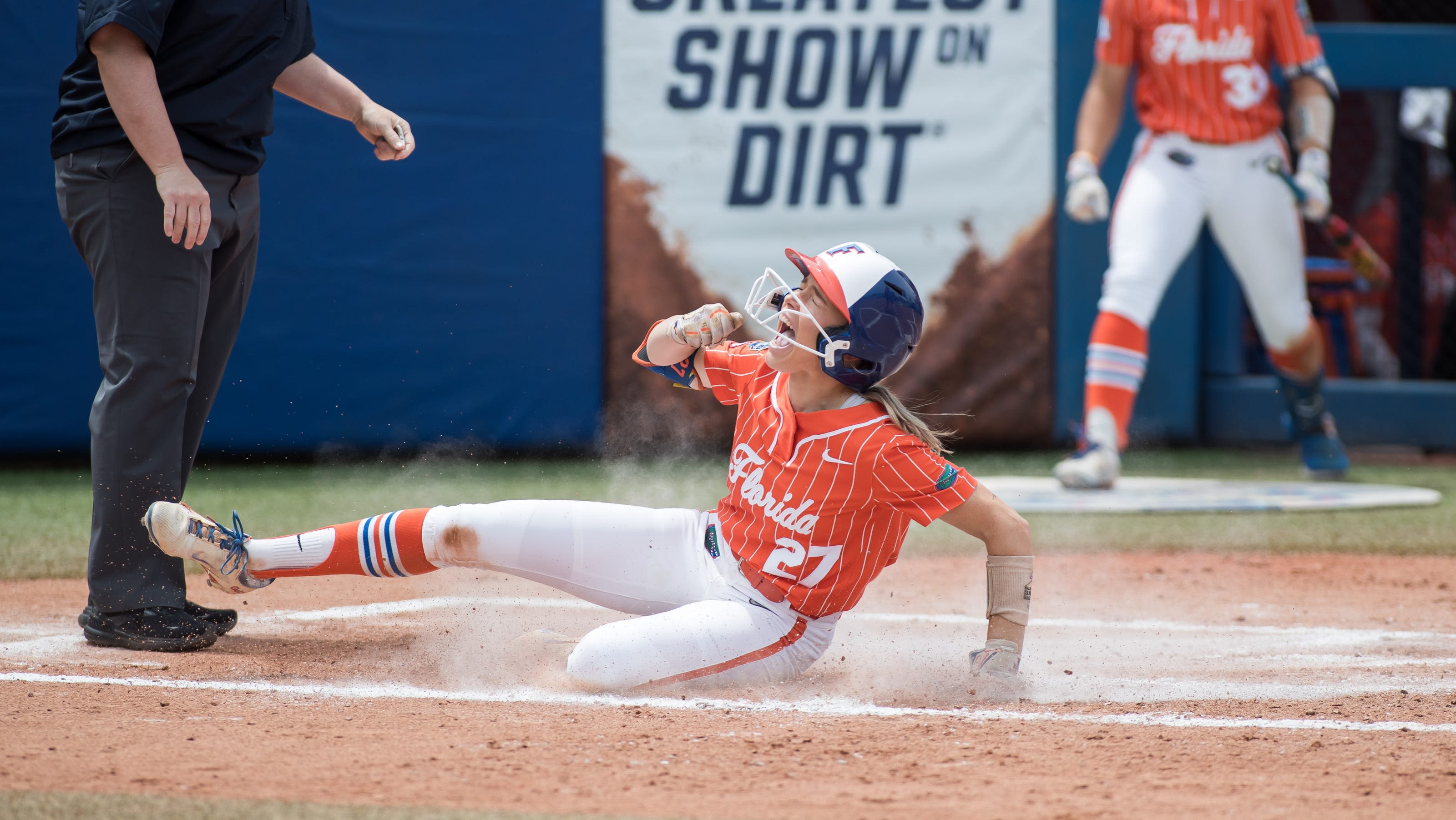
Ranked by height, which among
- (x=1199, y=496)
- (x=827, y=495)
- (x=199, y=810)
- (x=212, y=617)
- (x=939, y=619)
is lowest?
(x=1199, y=496)

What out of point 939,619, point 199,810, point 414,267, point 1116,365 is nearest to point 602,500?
point 414,267

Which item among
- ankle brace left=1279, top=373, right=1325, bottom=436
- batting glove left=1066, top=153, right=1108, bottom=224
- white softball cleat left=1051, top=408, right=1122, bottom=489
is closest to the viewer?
white softball cleat left=1051, top=408, right=1122, bottom=489

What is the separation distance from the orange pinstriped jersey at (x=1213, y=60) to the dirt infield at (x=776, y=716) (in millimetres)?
2729

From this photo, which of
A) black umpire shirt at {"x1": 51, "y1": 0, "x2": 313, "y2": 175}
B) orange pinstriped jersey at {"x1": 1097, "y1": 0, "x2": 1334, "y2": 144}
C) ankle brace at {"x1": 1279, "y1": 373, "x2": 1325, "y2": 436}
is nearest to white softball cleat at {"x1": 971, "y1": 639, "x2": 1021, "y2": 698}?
black umpire shirt at {"x1": 51, "y1": 0, "x2": 313, "y2": 175}

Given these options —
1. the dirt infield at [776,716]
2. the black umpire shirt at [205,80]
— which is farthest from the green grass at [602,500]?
the black umpire shirt at [205,80]

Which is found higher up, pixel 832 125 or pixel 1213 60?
pixel 1213 60

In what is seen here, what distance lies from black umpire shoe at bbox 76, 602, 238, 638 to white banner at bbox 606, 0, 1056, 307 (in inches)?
162

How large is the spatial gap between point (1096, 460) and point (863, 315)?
3.39 metres

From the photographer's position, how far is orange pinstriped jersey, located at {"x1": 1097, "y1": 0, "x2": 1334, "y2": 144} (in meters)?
6.36

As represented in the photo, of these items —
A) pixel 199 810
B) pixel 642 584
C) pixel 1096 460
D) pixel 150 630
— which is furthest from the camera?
pixel 1096 460

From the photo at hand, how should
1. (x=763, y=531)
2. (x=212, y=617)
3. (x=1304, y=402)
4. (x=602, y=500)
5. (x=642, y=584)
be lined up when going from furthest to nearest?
(x=1304, y=402)
(x=602, y=500)
(x=212, y=617)
(x=642, y=584)
(x=763, y=531)

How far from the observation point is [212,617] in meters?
3.54

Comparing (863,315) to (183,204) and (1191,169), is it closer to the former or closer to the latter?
(183,204)

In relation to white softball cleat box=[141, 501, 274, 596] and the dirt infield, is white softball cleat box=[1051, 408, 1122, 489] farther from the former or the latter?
white softball cleat box=[141, 501, 274, 596]
